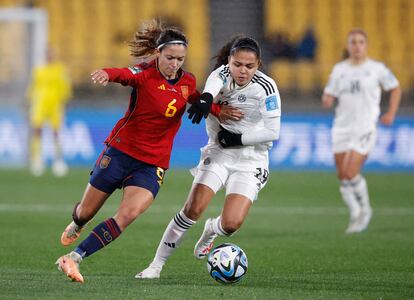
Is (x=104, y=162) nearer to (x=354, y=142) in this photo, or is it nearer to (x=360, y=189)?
(x=354, y=142)

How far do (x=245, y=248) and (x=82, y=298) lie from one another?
13.9 ft

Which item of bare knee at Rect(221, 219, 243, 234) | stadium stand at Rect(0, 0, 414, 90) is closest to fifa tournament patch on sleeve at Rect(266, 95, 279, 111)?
bare knee at Rect(221, 219, 243, 234)

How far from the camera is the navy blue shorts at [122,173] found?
26.9ft

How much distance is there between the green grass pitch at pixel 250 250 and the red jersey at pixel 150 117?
43.2 inches

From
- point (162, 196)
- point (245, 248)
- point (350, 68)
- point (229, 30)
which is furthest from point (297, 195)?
point (229, 30)

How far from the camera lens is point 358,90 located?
13.3 m

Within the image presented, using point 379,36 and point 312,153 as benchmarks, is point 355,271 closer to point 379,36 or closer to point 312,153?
point 312,153

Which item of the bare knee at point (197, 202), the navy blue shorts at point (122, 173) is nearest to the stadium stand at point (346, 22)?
the bare knee at point (197, 202)

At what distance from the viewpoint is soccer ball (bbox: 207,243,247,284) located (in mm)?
8055

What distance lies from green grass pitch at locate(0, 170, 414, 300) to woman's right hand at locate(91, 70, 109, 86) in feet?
5.18

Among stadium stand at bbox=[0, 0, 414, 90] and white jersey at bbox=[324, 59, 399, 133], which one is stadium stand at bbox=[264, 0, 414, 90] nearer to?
stadium stand at bbox=[0, 0, 414, 90]

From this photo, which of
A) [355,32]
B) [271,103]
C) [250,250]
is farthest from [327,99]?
[271,103]

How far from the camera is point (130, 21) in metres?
27.5

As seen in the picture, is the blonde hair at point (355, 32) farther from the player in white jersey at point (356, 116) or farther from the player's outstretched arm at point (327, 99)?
the player's outstretched arm at point (327, 99)
